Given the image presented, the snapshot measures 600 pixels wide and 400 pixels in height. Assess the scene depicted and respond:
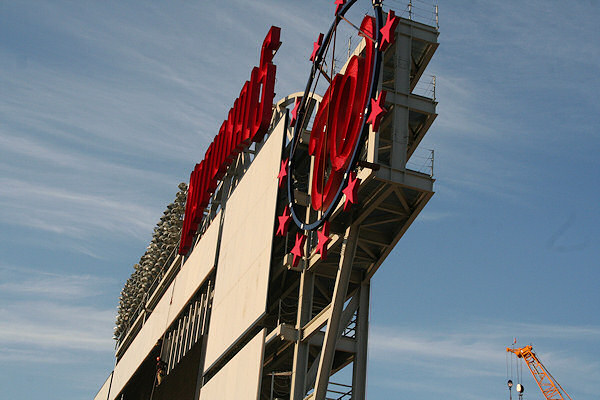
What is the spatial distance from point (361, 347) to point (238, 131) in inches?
663

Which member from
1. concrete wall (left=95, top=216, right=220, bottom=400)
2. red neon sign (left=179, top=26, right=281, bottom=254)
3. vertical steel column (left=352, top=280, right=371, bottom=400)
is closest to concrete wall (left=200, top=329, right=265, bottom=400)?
vertical steel column (left=352, top=280, right=371, bottom=400)

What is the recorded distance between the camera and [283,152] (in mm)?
36062

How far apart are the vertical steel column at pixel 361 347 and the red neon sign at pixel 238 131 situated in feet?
38.7

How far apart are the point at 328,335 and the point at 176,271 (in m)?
29.1

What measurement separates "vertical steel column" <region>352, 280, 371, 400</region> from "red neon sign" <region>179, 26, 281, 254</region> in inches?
464

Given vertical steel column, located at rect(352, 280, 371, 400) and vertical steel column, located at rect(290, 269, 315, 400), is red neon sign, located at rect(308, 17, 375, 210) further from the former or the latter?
vertical steel column, located at rect(352, 280, 371, 400)

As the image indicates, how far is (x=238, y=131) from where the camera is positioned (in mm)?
43812

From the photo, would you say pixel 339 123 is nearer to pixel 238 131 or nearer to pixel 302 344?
pixel 302 344

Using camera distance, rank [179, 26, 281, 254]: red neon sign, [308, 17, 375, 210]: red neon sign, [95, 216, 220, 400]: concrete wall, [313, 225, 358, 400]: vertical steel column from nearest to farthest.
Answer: [313, 225, 358, 400]: vertical steel column → [308, 17, 375, 210]: red neon sign → [179, 26, 281, 254]: red neon sign → [95, 216, 220, 400]: concrete wall

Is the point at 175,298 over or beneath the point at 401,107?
beneath

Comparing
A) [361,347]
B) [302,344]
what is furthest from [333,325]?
[302,344]

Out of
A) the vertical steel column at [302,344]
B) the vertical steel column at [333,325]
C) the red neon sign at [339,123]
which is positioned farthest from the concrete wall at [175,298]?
the vertical steel column at [333,325]

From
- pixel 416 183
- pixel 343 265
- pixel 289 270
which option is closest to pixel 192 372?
pixel 289 270

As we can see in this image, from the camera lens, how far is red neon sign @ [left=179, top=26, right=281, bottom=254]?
4084 centimetres
